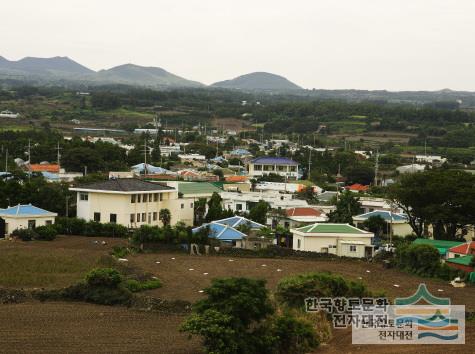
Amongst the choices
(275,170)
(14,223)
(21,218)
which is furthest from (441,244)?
(275,170)

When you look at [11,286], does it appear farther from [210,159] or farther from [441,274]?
[210,159]

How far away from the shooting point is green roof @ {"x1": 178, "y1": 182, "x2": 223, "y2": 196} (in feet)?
103

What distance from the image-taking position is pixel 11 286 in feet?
57.5

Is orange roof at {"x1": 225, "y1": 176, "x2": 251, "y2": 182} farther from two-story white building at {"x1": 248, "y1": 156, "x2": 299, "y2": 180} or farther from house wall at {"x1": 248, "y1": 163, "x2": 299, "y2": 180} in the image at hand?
two-story white building at {"x1": 248, "y1": 156, "x2": 299, "y2": 180}

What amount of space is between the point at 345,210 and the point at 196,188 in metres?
6.52

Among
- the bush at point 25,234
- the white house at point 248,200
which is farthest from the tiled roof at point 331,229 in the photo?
the bush at point 25,234

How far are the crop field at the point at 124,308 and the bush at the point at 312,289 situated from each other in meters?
1.03

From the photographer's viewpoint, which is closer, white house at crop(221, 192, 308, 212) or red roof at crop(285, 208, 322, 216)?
red roof at crop(285, 208, 322, 216)

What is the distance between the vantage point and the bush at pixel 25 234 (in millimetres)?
23891

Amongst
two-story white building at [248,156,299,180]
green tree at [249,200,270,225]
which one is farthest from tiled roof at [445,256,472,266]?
two-story white building at [248,156,299,180]

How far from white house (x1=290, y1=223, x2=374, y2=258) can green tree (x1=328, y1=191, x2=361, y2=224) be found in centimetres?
366

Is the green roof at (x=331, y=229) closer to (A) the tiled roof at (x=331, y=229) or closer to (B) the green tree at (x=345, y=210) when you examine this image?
(A) the tiled roof at (x=331, y=229)

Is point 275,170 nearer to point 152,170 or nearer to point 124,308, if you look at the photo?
point 152,170

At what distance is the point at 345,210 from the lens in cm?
2812
